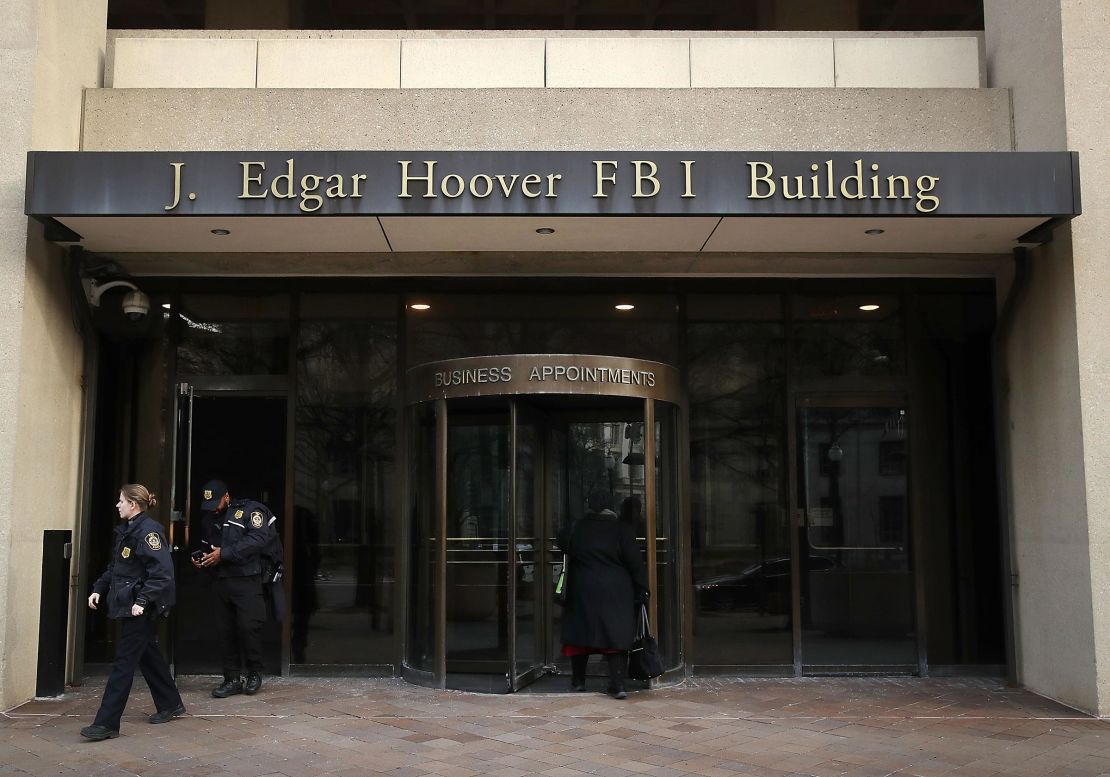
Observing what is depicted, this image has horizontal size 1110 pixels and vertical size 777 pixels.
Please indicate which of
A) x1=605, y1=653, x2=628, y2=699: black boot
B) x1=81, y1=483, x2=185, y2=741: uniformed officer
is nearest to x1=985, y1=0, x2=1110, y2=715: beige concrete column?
x1=605, y1=653, x2=628, y2=699: black boot

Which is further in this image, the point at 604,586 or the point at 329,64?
the point at 329,64

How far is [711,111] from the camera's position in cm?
867

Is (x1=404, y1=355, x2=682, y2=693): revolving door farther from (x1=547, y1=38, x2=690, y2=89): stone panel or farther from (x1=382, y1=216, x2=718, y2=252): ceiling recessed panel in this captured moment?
(x1=547, y1=38, x2=690, y2=89): stone panel

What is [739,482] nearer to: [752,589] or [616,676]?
[752,589]

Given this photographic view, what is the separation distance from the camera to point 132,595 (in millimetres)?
6832

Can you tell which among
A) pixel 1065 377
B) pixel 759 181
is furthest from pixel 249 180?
pixel 1065 377

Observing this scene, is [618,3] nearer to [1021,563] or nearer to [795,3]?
[795,3]

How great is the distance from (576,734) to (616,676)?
3.80 ft

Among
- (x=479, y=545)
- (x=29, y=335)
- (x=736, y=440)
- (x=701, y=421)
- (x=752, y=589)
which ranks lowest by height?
(x=752, y=589)

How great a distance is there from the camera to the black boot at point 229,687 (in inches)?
320

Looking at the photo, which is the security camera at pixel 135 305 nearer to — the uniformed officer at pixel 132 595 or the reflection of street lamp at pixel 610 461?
the uniformed officer at pixel 132 595

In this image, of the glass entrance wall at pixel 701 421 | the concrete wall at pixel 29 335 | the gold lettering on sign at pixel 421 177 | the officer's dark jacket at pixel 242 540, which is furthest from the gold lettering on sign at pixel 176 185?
the officer's dark jacket at pixel 242 540

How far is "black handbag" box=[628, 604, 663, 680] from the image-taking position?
26.3 ft

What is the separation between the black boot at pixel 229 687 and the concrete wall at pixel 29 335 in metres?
1.38
